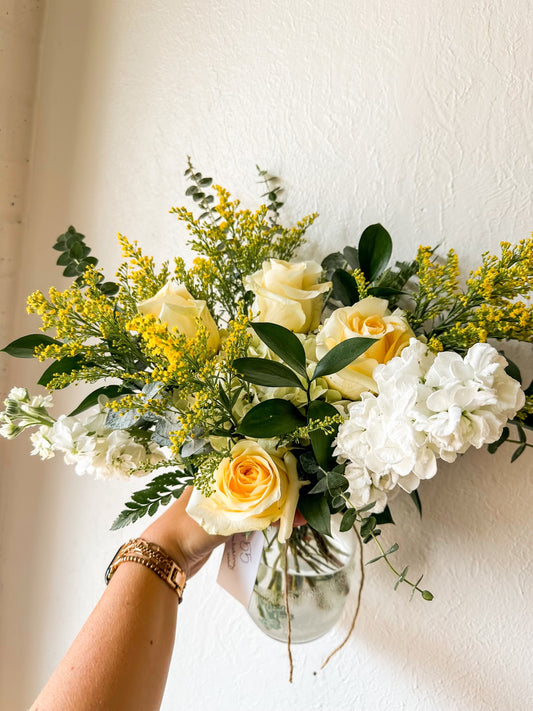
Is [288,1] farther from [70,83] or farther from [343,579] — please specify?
[343,579]

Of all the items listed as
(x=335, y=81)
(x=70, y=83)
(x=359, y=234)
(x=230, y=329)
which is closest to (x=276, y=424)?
(x=230, y=329)

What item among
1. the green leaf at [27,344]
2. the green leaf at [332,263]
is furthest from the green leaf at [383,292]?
the green leaf at [27,344]

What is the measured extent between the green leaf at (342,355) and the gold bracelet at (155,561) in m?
0.36

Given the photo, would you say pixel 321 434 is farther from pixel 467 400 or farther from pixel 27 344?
pixel 27 344

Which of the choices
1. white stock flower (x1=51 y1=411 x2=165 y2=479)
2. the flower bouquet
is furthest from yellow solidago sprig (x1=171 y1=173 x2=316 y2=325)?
white stock flower (x1=51 y1=411 x2=165 y2=479)

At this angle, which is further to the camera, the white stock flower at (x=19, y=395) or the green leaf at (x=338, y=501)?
the white stock flower at (x=19, y=395)

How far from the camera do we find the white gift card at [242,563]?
0.85 meters

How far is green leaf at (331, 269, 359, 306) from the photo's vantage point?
773 mm

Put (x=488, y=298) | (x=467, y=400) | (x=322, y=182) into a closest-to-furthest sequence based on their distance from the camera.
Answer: (x=467, y=400), (x=488, y=298), (x=322, y=182)

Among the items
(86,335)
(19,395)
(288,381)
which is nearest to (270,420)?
(288,381)

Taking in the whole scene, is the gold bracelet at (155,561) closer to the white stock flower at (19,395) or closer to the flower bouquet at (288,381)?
the flower bouquet at (288,381)

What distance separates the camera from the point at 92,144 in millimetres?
1223

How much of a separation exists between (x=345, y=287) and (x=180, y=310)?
0.71 ft

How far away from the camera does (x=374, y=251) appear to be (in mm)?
801
